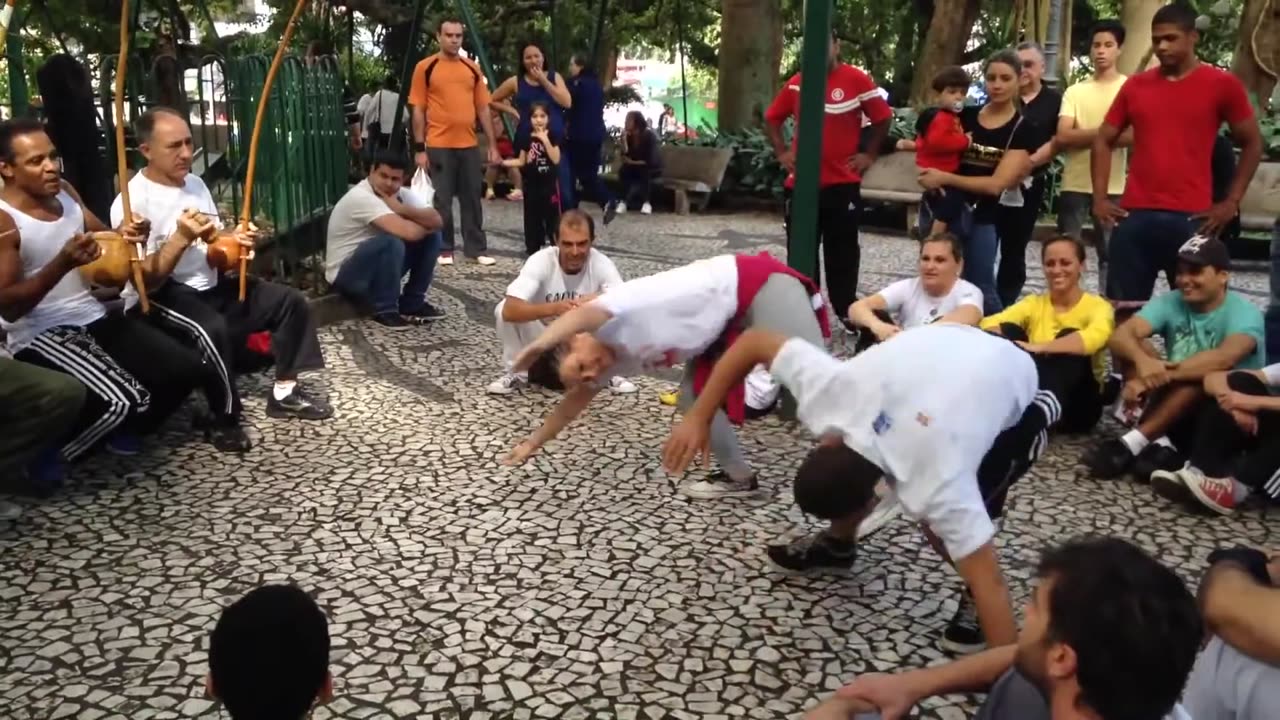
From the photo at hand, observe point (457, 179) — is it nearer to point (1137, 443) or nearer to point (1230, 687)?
point (1137, 443)

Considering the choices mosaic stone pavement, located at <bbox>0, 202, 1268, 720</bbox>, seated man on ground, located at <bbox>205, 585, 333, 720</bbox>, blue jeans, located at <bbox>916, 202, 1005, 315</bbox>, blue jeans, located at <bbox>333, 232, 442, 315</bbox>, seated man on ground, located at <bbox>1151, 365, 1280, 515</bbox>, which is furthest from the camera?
blue jeans, located at <bbox>333, 232, 442, 315</bbox>

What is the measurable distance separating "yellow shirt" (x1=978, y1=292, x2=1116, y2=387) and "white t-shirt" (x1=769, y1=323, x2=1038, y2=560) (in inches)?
77.8

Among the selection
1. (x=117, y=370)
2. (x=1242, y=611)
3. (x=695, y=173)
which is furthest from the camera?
(x=695, y=173)

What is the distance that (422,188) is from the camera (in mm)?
6918

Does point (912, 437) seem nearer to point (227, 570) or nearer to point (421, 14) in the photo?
point (227, 570)

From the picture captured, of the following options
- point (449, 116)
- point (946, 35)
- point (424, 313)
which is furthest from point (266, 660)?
point (946, 35)

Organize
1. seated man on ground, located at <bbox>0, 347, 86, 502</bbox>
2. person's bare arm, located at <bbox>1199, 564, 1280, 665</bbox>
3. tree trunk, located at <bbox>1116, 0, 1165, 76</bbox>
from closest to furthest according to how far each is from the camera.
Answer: person's bare arm, located at <bbox>1199, 564, 1280, 665</bbox> → seated man on ground, located at <bbox>0, 347, 86, 502</bbox> → tree trunk, located at <bbox>1116, 0, 1165, 76</bbox>

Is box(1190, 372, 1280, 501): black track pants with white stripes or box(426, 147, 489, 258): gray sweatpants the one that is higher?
box(426, 147, 489, 258): gray sweatpants

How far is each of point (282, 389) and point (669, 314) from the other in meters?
2.34

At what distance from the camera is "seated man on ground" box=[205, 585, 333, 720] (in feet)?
5.66

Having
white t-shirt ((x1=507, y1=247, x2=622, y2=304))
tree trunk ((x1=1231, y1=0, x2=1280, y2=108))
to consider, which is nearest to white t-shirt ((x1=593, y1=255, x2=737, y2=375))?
white t-shirt ((x1=507, y1=247, x2=622, y2=304))

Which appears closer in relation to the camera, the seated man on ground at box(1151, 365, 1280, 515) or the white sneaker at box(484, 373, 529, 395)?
the seated man on ground at box(1151, 365, 1280, 515)

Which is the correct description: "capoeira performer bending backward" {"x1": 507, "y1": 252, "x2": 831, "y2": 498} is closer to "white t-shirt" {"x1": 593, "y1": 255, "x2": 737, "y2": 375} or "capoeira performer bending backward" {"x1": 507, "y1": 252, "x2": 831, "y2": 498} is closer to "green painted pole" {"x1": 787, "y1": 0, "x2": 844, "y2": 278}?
"white t-shirt" {"x1": 593, "y1": 255, "x2": 737, "y2": 375}

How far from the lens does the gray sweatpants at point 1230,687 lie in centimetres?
193
